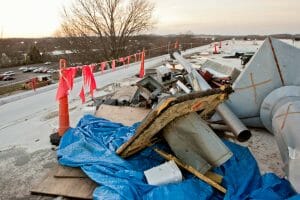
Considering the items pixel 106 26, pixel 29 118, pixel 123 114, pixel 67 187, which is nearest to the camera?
pixel 67 187

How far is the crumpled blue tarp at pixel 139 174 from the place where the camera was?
3328mm

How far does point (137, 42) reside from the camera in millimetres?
39469

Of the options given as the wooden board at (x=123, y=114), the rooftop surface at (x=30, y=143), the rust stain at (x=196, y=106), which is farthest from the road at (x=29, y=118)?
the rust stain at (x=196, y=106)

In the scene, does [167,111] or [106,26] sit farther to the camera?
[106,26]

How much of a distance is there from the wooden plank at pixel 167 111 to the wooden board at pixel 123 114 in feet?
5.21

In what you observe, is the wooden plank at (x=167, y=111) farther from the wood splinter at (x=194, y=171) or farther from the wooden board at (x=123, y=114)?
the wooden board at (x=123, y=114)

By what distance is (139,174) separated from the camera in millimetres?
3617

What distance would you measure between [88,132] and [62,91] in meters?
0.85

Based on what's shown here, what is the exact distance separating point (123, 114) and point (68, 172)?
6.75ft

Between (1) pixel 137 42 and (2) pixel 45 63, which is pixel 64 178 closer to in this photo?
(1) pixel 137 42

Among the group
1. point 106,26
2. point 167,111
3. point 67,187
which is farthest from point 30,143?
point 106,26

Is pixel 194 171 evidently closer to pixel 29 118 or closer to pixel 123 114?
pixel 123 114

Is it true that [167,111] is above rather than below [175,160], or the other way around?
above

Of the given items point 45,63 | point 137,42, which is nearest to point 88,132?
point 137,42
